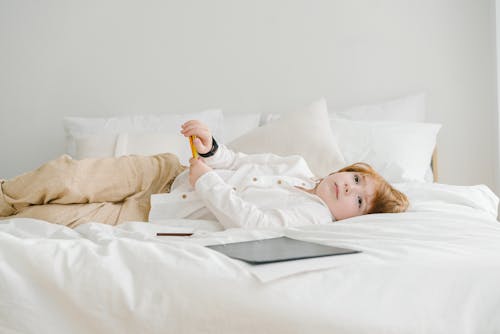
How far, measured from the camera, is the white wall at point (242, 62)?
304 centimetres

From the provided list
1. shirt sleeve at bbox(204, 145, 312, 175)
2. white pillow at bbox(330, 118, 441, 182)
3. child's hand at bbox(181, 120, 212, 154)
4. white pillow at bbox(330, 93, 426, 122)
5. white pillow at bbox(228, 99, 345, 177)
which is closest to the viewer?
child's hand at bbox(181, 120, 212, 154)

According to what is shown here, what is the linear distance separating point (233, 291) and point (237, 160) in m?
1.13

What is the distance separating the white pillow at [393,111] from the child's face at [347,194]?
102 centimetres

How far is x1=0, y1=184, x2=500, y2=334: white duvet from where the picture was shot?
1078mm

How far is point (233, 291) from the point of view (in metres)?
1.10

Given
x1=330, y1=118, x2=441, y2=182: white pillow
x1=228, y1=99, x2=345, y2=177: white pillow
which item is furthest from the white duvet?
x1=330, y1=118, x2=441, y2=182: white pillow

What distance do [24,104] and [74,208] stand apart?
1820 millimetres

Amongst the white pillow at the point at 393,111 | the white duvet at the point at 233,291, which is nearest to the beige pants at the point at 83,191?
the white duvet at the point at 233,291

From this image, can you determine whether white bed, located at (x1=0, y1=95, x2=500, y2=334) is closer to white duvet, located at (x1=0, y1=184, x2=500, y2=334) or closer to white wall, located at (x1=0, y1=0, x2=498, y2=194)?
white duvet, located at (x1=0, y1=184, x2=500, y2=334)

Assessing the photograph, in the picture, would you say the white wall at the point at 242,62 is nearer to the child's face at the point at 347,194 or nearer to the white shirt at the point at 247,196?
the white shirt at the point at 247,196

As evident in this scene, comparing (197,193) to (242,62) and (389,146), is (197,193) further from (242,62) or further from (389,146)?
(242,62)

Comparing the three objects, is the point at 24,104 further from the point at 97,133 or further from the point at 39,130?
the point at 97,133

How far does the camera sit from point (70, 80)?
11.3ft

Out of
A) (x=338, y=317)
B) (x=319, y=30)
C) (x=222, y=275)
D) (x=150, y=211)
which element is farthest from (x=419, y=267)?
(x=319, y=30)
